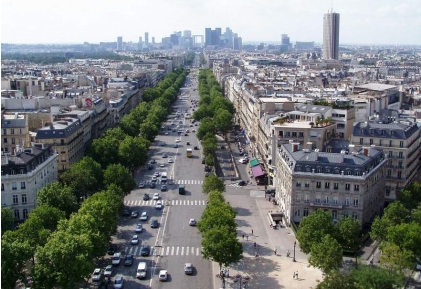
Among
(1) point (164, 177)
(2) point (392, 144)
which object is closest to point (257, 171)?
(1) point (164, 177)

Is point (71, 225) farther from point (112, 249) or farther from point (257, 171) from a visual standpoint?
point (257, 171)

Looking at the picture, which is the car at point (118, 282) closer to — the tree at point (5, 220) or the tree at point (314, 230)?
the tree at point (5, 220)

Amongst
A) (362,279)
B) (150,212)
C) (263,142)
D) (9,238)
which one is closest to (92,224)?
(9,238)

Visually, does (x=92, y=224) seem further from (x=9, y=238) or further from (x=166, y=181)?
(x=166, y=181)

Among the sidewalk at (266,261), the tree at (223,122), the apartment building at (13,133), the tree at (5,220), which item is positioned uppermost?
the apartment building at (13,133)

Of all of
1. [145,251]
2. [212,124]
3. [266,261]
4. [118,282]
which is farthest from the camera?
[212,124]

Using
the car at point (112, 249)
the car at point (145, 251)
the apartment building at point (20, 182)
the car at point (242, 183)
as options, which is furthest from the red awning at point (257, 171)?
the apartment building at point (20, 182)
